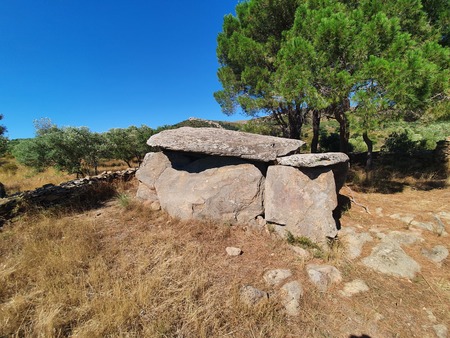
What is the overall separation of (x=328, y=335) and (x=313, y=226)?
2.09 meters

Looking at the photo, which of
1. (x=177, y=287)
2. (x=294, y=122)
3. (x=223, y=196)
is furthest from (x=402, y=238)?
(x=294, y=122)

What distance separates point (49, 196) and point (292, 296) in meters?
6.84

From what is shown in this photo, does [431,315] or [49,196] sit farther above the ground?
[49,196]

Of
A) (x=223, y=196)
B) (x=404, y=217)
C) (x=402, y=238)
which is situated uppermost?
(x=223, y=196)

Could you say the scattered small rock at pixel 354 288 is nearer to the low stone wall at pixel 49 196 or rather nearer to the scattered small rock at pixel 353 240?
the scattered small rock at pixel 353 240

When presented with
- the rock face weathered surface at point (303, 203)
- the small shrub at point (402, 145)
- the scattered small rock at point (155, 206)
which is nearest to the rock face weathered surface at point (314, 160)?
the rock face weathered surface at point (303, 203)

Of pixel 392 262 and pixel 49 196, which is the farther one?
pixel 49 196

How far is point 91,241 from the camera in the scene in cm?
400

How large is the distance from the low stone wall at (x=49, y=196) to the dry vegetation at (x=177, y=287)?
57 cm

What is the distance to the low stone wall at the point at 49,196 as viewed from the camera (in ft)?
16.5

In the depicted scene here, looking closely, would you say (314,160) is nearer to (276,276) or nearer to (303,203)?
(303,203)

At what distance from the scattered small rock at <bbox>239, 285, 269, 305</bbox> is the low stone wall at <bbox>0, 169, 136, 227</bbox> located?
580 centimetres

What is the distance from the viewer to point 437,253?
3854 mm

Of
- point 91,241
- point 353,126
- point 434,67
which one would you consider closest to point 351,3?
point 434,67
